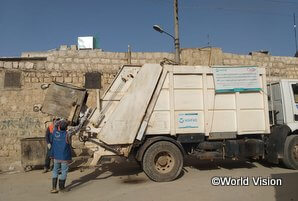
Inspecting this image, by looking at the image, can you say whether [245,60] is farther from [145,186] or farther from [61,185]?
[61,185]

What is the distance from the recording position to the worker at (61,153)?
247 inches

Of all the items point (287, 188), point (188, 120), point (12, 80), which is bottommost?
point (287, 188)

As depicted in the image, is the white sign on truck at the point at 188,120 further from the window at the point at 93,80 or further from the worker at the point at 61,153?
the window at the point at 93,80

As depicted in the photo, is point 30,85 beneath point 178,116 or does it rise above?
above

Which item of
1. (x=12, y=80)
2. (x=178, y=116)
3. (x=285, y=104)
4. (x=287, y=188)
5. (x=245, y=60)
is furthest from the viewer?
(x=245, y=60)

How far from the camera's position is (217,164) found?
29.5 ft

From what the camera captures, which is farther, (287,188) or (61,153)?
(61,153)

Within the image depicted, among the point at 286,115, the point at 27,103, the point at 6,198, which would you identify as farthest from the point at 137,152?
the point at 27,103

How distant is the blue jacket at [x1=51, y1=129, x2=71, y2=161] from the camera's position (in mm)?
6277

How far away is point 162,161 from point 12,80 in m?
6.73

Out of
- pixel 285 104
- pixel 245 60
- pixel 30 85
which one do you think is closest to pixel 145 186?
pixel 285 104

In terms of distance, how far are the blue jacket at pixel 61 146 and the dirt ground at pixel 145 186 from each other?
73 centimetres

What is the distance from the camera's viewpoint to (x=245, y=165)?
8688 millimetres

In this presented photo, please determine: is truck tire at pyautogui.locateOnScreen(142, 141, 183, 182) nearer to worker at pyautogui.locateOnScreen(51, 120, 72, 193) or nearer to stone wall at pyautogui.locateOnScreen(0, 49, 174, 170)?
worker at pyautogui.locateOnScreen(51, 120, 72, 193)
